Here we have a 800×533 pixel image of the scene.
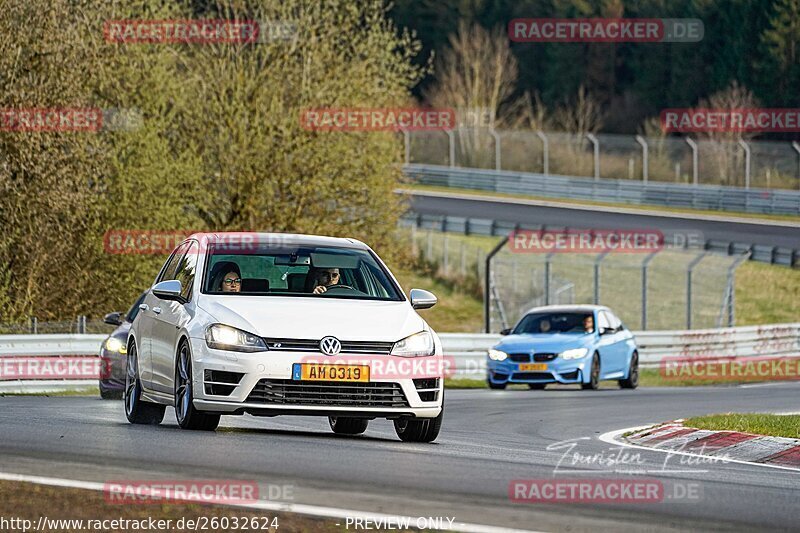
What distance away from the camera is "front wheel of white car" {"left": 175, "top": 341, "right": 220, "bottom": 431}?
12.4 m

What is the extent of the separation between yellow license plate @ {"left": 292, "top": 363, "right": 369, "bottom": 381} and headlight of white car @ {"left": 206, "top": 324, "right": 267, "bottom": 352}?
0.32m

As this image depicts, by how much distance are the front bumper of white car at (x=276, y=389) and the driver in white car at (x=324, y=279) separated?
3.89 ft

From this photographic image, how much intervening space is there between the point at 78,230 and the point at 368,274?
1766 cm

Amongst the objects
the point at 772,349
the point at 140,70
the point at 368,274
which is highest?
the point at 140,70

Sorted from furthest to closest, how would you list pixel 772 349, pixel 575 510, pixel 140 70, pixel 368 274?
1. pixel 772 349
2. pixel 140 70
3. pixel 368 274
4. pixel 575 510

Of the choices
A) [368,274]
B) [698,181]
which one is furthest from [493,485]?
[698,181]

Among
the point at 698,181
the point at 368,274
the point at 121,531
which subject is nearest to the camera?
the point at 121,531

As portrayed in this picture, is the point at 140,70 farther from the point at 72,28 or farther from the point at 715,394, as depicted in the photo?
the point at 715,394

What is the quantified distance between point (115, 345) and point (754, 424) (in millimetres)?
8073

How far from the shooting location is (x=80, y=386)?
23438mm

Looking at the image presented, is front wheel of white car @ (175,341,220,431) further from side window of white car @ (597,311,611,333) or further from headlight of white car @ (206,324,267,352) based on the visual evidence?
side window of white car @ (597,311,611,333)

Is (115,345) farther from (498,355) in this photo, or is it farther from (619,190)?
(619,190)

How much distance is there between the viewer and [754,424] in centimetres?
1563

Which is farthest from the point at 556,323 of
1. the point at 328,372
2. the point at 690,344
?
the point at 328,372
